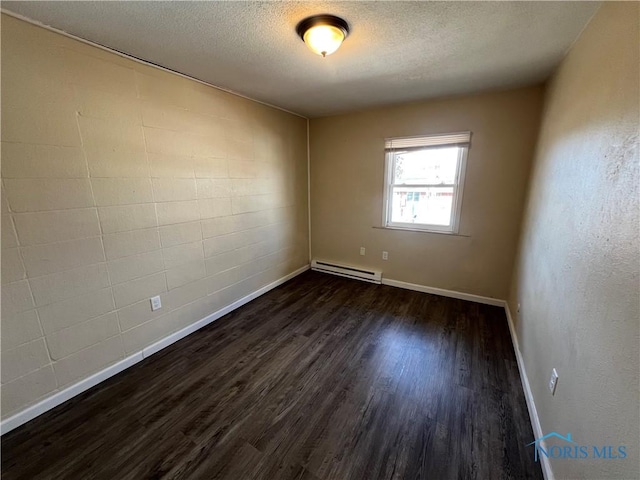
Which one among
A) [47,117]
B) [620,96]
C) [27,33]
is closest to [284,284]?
[47,117]

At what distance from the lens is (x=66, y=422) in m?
1.62

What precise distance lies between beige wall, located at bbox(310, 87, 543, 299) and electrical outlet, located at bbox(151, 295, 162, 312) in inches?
95.7

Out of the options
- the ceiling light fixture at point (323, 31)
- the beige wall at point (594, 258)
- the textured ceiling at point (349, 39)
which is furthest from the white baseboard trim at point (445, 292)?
the ceiling light fixture at point (323, 31)

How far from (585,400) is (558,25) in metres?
1.98

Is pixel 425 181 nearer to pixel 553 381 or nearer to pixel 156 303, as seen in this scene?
pixel 553 381

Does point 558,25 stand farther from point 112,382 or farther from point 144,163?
point 112,382

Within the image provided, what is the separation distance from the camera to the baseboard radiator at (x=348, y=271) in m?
3.71

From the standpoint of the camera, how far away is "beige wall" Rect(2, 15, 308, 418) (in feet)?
4.91

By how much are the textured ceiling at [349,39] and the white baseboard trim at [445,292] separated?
228cm

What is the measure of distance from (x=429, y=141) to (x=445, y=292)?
188 centimetres

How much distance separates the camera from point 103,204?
1827mm

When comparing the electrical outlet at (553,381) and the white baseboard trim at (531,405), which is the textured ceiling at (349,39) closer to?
the electrical outlet at (553,381)

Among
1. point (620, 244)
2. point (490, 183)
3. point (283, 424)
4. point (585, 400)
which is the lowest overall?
point (283, 424)

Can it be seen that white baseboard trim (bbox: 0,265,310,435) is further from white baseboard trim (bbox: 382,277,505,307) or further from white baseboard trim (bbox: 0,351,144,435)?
white baseboard trim (bbox: 382,277,505,307)
